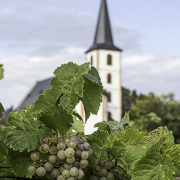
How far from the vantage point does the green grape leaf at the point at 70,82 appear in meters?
0.90

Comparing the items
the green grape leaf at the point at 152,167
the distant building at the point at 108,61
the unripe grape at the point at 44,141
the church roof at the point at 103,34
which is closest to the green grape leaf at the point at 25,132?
the unripe grape at the point at 44,141

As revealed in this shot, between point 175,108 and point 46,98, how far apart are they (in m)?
50.2

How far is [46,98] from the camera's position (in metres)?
0.93

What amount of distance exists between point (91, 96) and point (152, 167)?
0.22 m

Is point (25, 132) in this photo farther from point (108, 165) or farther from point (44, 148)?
point (108, 165)

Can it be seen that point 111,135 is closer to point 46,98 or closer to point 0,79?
point 46,98

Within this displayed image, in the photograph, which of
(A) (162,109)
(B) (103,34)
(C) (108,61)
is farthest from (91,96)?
(A) (162,109)

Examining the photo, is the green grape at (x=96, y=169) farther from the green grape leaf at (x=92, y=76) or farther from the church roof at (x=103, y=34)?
the church roof at (x=103, y=34)

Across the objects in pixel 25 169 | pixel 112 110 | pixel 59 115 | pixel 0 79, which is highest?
pixel 112 110

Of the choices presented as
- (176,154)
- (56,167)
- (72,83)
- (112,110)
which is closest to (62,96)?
(72,83)

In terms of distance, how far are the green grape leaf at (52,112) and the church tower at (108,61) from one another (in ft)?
136

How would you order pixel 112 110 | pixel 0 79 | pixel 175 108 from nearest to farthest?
pixel 0 79
pixel 112 110
pixel 175 108

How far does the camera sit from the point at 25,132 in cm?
96

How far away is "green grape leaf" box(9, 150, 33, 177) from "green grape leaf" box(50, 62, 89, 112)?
0.17 meters
